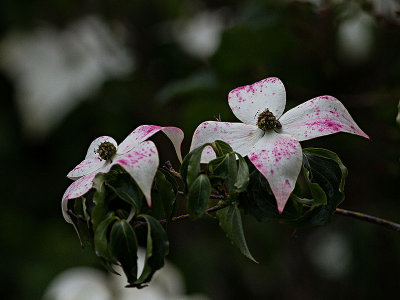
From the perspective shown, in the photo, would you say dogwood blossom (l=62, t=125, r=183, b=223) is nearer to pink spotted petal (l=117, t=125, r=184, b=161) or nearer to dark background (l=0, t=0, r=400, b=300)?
pink spotted petal (l=117, t=125, r=184, b=161)

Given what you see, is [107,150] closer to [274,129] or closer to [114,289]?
[274,129]

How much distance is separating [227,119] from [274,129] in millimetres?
439

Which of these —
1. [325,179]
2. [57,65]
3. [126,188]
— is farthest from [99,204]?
[57,65]

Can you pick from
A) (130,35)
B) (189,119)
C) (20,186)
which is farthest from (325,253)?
(20,186)

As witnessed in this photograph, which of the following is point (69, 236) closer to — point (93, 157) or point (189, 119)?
point (189, 119)

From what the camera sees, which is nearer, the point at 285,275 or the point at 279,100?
the point at 279,100

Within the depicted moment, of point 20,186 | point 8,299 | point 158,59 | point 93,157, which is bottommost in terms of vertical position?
point 8,299

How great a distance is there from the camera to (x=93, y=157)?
15.9 inches

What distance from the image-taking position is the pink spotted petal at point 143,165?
34cm

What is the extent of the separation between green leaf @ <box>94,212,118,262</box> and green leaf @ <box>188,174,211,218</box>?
0.04 meters

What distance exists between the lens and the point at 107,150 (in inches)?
15.0

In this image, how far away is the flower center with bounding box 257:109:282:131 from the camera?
377 millimetres

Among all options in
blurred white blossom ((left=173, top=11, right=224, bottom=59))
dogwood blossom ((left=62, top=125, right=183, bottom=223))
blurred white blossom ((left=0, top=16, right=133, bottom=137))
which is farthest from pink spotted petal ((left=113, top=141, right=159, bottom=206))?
blurred white blossom ((left=0, top=16, right=133, bottom=137))

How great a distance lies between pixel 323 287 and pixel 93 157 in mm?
746
